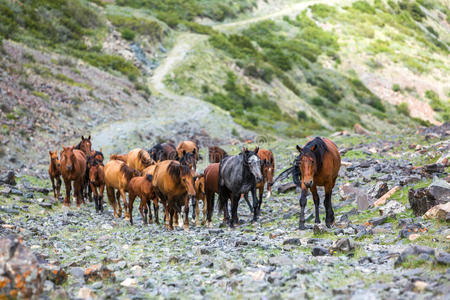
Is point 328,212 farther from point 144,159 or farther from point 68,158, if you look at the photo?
point 68,158

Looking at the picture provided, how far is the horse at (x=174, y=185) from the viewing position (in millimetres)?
12109

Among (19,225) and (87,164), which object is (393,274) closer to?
(19,225)

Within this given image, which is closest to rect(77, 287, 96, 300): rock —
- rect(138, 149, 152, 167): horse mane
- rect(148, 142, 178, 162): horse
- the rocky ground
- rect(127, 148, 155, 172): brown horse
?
the rocky ground

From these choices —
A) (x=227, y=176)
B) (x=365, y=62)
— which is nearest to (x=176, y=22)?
(x=365, y=62)

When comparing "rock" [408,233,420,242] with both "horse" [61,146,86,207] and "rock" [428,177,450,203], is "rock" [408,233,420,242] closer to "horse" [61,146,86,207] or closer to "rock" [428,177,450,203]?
"rock" [428,177,450,203]

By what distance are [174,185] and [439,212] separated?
6.61 meters

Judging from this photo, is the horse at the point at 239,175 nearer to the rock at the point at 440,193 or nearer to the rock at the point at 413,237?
the rock at the point at 440,193

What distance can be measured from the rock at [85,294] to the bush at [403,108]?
66430 millimetres

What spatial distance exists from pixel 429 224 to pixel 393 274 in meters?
Answer: 3.18

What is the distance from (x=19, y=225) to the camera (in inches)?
445

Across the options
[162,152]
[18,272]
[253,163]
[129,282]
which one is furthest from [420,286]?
[162,152]

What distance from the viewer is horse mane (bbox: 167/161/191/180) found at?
1212cm

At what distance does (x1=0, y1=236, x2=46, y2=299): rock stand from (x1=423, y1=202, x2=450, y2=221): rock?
734cm

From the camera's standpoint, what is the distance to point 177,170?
1234cm
